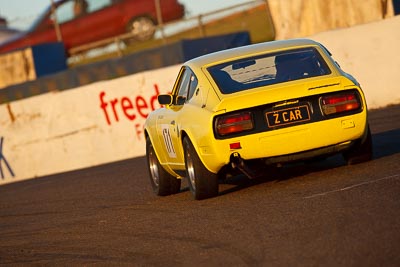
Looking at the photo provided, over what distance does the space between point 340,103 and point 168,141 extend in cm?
222

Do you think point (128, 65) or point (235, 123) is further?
point (128, 65)

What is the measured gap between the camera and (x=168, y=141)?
12148 millimetres

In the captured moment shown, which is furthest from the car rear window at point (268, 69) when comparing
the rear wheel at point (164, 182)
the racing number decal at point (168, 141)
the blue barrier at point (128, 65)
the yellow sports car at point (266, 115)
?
the blue barrier at point (128, 65)

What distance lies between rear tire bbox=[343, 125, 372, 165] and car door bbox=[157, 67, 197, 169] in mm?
1627

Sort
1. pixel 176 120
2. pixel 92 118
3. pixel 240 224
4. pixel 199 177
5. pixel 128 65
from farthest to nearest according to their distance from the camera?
pixel 128 65, pixel 92 118, pixel 176 120, pixel 199 177, pixel 240 224

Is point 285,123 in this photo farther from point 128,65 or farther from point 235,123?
point 128,65

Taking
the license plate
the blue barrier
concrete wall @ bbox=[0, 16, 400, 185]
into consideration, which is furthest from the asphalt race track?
the blue barrier

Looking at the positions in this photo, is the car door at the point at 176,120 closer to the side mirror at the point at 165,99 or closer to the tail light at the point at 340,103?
the side mirror at the point at 165,99

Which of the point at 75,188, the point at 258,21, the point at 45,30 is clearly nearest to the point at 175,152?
the point at 75,188

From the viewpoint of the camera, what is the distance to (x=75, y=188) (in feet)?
54.5

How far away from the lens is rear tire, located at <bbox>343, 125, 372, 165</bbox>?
11.2 m

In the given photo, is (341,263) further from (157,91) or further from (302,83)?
(157,91)

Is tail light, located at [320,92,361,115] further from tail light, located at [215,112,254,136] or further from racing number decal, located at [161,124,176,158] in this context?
racing number decal, located at [161,124,176,158]

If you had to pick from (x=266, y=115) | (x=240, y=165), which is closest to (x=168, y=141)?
(x=240, y=165)
